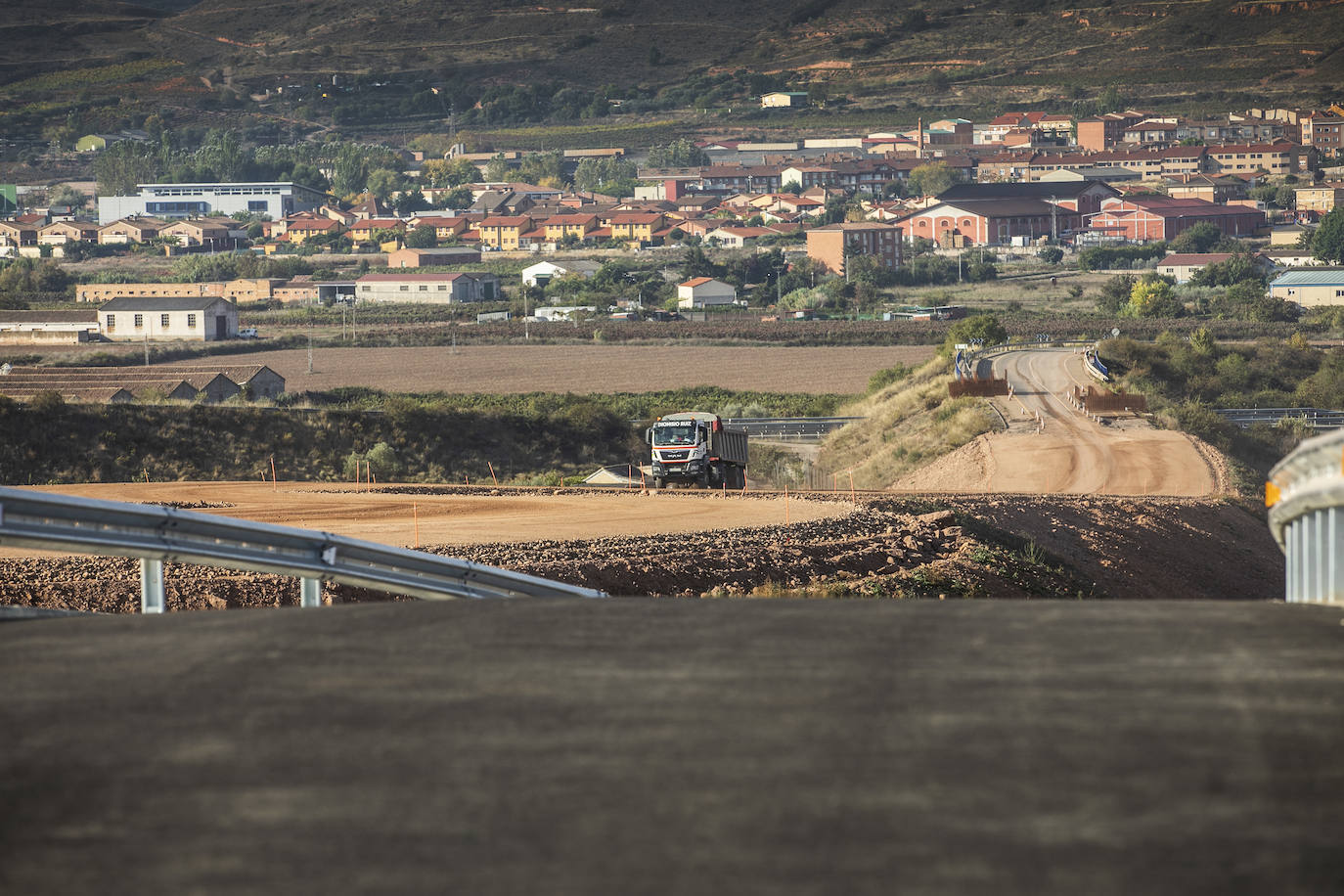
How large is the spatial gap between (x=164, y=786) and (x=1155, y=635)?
204 inches

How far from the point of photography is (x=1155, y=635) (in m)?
8.71

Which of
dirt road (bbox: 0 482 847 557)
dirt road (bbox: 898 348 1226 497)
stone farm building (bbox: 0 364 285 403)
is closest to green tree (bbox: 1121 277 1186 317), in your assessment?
dirt road (bbox: 898 348 1226 497)

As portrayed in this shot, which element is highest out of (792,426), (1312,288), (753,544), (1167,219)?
(1167,219)

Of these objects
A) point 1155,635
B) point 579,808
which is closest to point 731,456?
point 1155,635

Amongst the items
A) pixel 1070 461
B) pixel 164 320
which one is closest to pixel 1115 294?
pixel 164 320

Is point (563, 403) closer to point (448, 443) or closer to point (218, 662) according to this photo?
point (448, 443)

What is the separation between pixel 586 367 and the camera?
326 feet

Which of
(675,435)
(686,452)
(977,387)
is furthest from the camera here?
(977,387)

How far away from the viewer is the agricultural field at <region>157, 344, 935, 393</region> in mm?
89000

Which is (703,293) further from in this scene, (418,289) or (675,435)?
(675,435)

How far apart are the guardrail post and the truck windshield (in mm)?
26674

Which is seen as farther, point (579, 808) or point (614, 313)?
point (614, 313)

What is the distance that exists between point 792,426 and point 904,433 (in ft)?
27.1

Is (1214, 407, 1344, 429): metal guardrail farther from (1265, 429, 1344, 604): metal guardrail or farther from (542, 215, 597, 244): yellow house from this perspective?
(542, 215, 597, 244): yellow house
